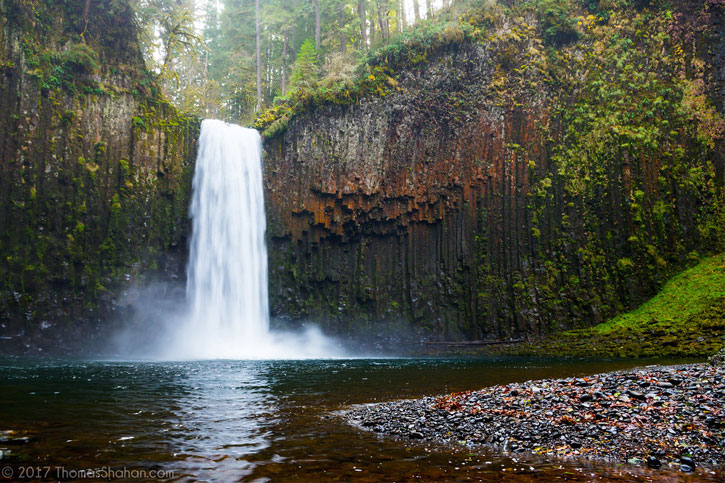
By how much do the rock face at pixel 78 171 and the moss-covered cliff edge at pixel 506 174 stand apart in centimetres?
606

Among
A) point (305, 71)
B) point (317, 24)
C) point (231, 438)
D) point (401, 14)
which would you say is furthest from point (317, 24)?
point (231, 438)

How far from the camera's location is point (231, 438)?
5262 mm

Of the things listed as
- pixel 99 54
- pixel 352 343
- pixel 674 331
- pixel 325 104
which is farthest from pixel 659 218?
pixel 99 54

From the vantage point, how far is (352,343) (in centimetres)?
2466

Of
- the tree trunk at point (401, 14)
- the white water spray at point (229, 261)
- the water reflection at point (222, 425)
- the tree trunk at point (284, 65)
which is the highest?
the tree trunk at point (401, 14)

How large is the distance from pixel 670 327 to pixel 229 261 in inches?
763

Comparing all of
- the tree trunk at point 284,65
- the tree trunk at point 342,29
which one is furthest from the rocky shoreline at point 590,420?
the tree trunk at point 284,65

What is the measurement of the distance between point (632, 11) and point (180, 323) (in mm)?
26762

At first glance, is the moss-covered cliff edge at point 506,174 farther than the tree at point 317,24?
No

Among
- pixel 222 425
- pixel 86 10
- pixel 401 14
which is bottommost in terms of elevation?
pixel 222 425

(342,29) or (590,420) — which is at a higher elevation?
(342,29)
